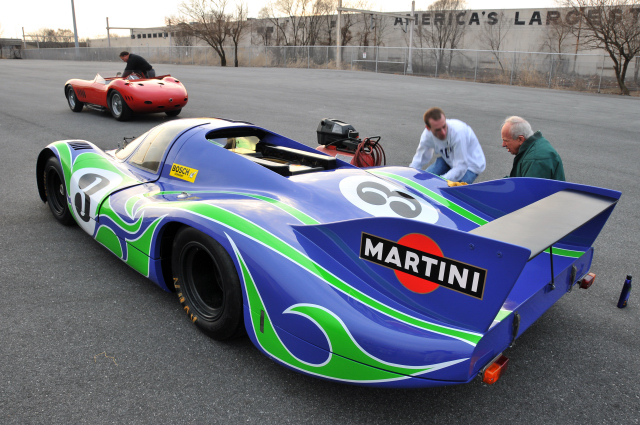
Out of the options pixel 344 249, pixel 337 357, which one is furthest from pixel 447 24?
pixel 337 357

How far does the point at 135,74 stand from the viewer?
11633mm

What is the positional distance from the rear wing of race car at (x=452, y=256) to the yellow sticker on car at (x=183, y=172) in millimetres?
1330

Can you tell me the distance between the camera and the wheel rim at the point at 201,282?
3.01 metres

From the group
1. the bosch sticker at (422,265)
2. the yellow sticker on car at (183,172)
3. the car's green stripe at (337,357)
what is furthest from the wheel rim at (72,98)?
the bosch sticker at (422,265)

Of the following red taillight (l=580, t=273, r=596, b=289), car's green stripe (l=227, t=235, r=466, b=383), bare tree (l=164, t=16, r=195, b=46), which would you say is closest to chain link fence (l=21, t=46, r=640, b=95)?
bare tree (l=164, t=16, r=195, b=46)

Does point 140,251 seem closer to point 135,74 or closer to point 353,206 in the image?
point 353,206

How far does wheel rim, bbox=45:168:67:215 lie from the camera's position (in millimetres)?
4811

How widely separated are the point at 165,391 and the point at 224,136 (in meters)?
2.31

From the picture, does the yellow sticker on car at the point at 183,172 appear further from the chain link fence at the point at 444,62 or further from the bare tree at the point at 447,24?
the bare tree at the point at 447,24

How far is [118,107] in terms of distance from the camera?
10.9 metres

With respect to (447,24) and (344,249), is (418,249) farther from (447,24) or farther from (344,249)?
(447,24)

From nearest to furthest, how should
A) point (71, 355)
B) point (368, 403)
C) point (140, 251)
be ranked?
point (368, 403) → point (71, 355) → point (140, 251)

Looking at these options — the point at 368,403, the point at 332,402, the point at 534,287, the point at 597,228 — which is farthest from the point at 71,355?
the point at 597,228

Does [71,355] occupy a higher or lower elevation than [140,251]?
lower
